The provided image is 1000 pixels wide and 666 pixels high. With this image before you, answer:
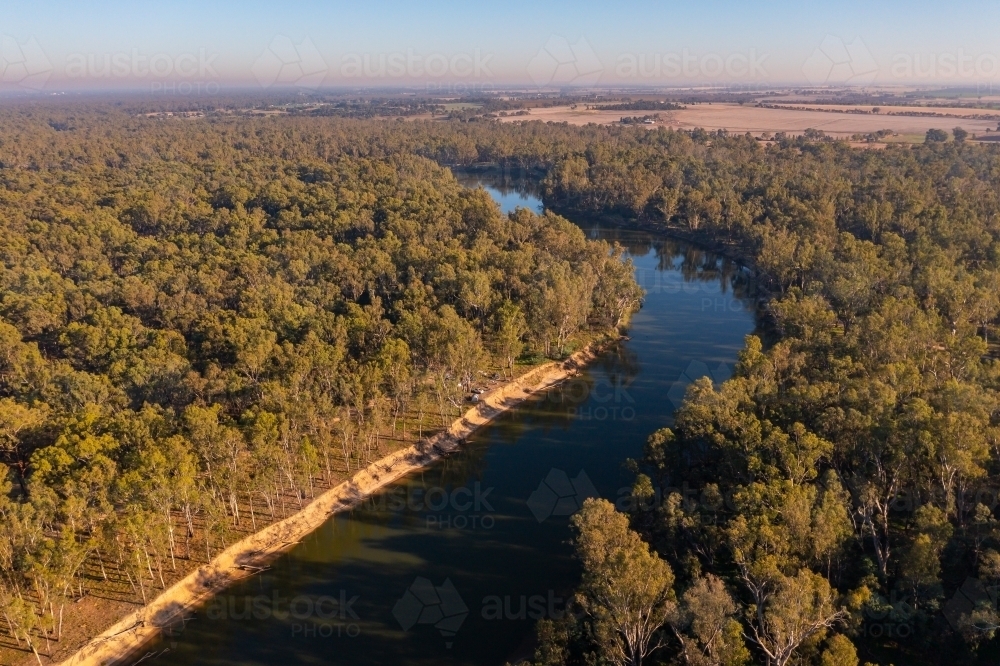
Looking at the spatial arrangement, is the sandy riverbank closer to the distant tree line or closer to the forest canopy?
the distant tree line

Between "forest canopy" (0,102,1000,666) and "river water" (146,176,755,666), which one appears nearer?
"forest canopy" (0,102,1000,666)

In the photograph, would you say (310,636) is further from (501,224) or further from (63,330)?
(501,224)

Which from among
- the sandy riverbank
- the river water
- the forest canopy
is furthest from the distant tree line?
the river water

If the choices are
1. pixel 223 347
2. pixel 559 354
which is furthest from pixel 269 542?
pixel 559 354

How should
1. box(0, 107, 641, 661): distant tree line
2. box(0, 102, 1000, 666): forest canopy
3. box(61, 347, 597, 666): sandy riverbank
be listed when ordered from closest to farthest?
box(0, 102, 1000, 666): forest canopy
box(61, 347, 597, 666): sandy riverbank
box(0, 107, 641, 661): distant tree line

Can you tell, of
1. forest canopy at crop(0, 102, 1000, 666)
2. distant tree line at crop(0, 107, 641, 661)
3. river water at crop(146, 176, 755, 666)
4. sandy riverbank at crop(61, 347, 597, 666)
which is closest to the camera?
forest canopy at crop(0, 102, 1000, 666)

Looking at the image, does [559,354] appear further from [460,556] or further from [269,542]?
[269,542]

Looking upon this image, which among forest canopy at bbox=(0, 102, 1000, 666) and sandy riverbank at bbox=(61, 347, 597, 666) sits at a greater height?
forest canopy at bbox=(0, 102, 1000, 666)
